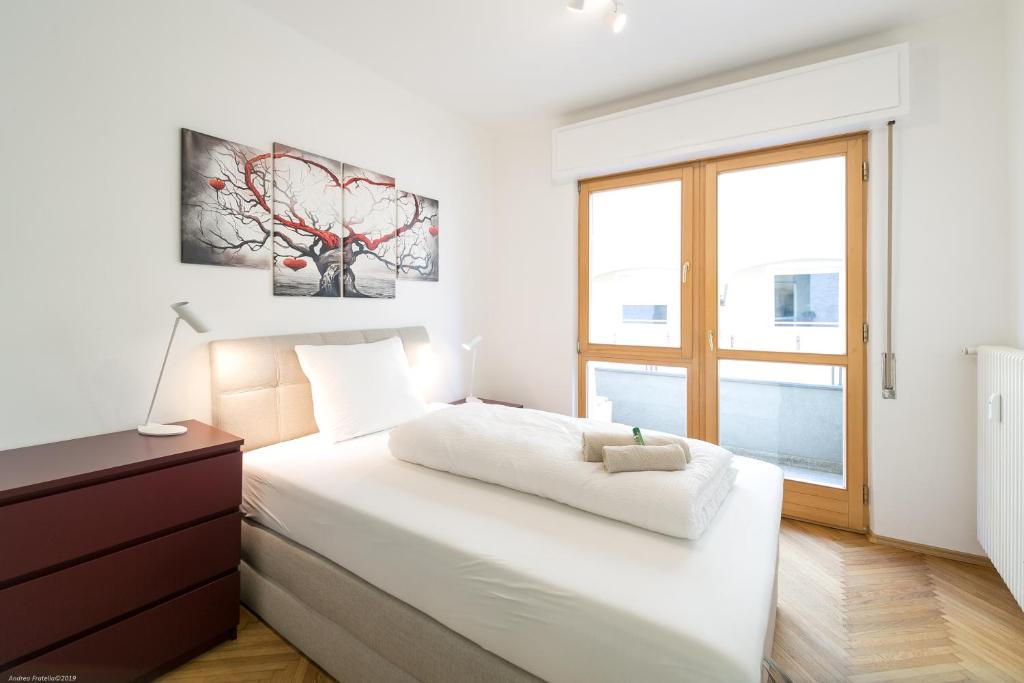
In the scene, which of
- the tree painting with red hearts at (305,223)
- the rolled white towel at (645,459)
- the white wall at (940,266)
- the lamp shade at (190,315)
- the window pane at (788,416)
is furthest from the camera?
the window pane at (788,416)

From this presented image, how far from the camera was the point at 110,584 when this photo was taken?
1.39m

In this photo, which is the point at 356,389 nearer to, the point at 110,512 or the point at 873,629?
the point at 110,512

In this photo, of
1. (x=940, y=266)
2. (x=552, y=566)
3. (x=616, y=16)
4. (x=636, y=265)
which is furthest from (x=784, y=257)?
(x=552, y=566)

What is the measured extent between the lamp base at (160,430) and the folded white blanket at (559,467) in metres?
0.81

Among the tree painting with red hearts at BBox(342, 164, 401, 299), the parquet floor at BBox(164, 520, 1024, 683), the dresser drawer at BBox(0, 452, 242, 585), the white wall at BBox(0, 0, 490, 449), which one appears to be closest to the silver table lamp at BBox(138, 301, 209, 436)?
the white wall at BBox(0, 0, 490, 449)

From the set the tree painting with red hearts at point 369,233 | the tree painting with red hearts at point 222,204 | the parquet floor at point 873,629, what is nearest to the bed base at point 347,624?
the parquet floor at point 873,629

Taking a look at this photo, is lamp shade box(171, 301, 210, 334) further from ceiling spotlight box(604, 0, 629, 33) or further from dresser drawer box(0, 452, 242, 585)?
ceiling spotlight box(604, 0, 629, 33)

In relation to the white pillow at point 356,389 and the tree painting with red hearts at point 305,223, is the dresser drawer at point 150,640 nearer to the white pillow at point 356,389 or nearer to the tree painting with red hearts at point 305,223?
the white pillow at point 356,389

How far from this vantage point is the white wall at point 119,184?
5.32ft

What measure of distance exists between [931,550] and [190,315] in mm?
3621

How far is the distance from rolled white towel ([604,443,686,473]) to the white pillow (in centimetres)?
131

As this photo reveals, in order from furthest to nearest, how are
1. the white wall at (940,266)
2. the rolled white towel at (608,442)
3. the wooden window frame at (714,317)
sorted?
the wooden window frame at (714,317) → the white wall at (940,266) → the rolled white towel at (608,442)

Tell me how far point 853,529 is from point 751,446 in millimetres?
648

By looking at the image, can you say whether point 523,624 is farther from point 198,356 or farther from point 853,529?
point 853,529
